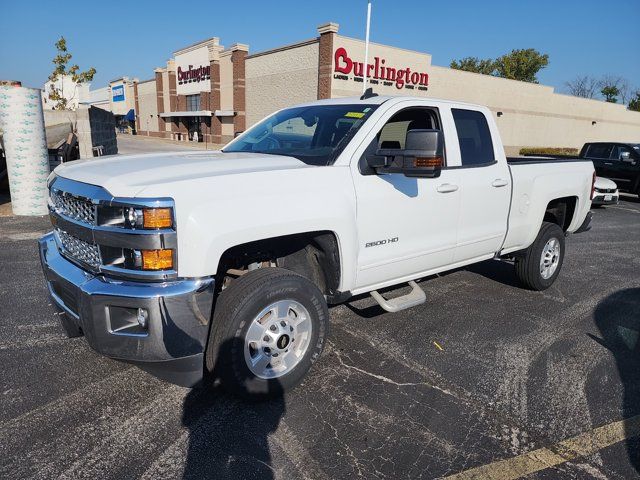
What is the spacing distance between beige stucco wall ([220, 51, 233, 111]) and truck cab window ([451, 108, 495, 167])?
33.4m

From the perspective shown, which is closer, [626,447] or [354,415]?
[626,447]

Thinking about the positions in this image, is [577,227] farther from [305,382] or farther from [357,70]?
[357,70]

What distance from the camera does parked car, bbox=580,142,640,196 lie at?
14484mm

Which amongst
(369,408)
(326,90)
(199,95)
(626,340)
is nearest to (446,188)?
(369,408)

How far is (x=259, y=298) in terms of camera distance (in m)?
2.89

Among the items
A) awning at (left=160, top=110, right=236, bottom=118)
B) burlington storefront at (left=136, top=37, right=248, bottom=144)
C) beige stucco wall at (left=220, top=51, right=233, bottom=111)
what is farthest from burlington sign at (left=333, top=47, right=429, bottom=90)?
beige stucco wall at (left=220, top=51, right=233, bottom=111)

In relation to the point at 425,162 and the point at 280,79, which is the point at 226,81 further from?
the point at 425,162

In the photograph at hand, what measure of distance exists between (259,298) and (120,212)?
942 millimetres

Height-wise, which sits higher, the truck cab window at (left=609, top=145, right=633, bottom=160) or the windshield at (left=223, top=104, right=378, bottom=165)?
the windshield at (left=223, top=104, right=378, bottom=165)

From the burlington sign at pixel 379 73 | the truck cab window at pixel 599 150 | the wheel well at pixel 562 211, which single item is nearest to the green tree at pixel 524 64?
the burlington sign at pixel 379 73

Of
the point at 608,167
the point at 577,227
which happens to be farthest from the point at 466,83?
the point at 577,227

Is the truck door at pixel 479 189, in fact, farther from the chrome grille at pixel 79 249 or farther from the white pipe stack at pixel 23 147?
the white pipe stack at pixel 23 147

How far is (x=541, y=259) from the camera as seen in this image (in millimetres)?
5398

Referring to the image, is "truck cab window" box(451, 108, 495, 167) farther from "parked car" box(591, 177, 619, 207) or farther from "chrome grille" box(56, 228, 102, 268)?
"parked car" box(591, 177, 619, 207)
